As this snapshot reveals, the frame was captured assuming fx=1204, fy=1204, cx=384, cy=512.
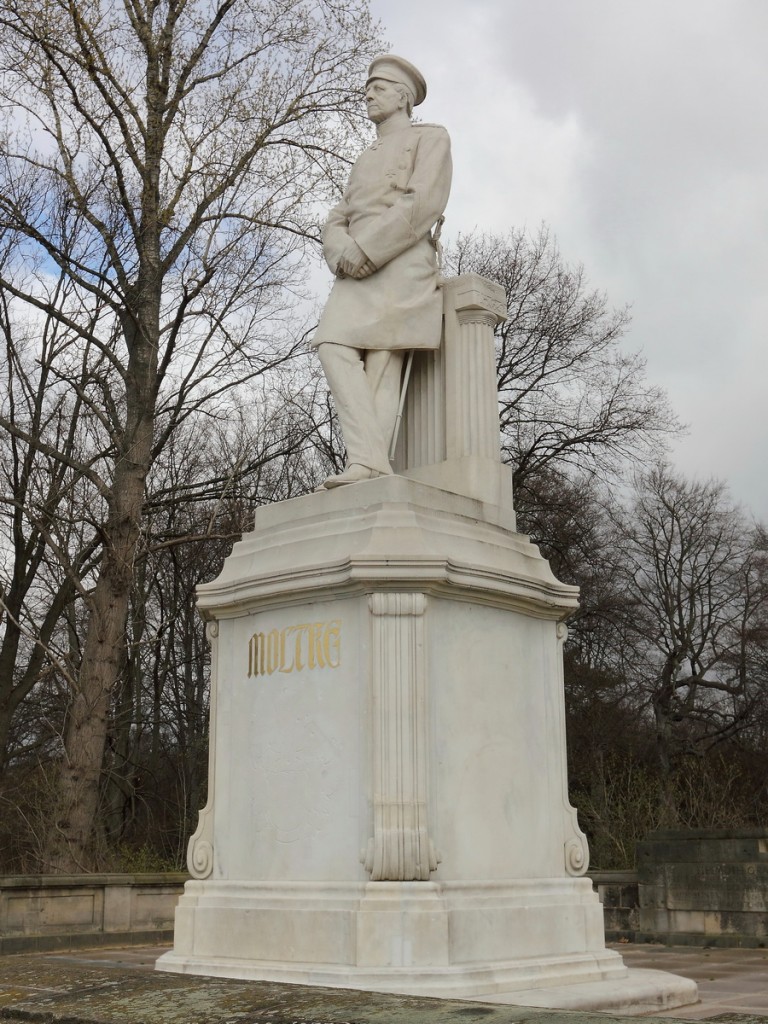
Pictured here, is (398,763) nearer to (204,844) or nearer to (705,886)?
(204,844)

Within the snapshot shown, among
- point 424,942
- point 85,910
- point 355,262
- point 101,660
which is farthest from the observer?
point 101,660

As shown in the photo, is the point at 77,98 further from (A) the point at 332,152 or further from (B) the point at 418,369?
(B) the point at 418,369

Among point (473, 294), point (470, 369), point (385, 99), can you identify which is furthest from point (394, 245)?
point (385, 99)

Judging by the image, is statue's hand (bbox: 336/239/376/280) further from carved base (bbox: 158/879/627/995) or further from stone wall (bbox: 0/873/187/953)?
stone wall (bbox: 0/873/187/953)

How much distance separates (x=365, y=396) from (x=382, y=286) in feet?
2.35

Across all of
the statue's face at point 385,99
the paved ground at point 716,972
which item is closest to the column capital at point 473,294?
the statue's face at point 385,99

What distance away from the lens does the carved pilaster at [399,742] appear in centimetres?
577

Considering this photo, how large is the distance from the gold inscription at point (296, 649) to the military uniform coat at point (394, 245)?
177 cm

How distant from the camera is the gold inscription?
20.8 feet

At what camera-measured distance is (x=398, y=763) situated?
590cm

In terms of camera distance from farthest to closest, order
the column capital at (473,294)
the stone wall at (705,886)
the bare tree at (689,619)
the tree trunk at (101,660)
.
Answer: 1. the bare tree at (689,619)
2. the tree trunk at (101,660)
3. the stone wall at (705,886)
4. the column capital at (473,294)

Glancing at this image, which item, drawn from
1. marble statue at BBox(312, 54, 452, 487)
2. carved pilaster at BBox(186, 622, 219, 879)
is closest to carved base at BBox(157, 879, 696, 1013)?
carved pilaster at BBox(186, 622, 219, 879)

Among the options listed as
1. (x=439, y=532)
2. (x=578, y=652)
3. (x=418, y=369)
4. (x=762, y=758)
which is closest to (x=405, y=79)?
(x=418, y=369)

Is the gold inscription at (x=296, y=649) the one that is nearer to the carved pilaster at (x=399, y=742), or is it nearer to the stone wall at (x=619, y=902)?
the carved pilaster at (x=399, y=742)
